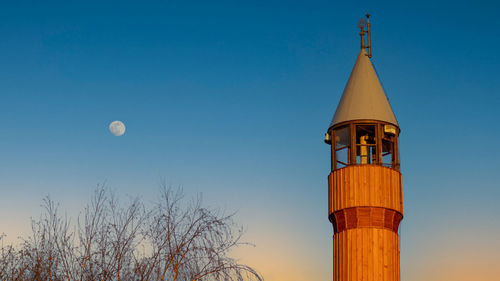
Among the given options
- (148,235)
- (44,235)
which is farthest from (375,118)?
(44,235)

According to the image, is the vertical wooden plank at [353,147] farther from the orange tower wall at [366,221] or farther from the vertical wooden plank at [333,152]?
the vertical wooden plank at [333,152]

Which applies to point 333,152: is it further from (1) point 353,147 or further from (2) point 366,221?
(2) point 366,221

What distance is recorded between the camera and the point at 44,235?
21.7 meters

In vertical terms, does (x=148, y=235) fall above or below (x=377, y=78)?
below

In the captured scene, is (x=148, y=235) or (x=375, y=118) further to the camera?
(x=375, y=118)

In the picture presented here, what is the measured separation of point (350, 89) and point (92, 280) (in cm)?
1392

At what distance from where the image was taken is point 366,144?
27.6 meters

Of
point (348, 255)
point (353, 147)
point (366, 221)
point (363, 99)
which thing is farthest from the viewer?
point (363, 99)

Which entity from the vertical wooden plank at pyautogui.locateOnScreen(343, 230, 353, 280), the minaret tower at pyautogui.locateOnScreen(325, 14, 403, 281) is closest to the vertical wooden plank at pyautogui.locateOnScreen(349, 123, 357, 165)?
the minaret tower at pyautogui.locateOnScreen(325, 14, 403, 281)

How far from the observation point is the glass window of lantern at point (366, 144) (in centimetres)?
2791

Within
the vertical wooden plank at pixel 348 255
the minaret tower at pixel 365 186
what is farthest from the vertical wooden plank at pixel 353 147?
the vertical wooden plank at pixel 348 255

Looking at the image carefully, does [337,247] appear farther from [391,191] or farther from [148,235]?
[148,235]

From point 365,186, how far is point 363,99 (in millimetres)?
3810

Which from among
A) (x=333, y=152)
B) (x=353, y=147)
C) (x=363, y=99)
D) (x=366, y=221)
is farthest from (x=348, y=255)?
(x=363, y=99)
